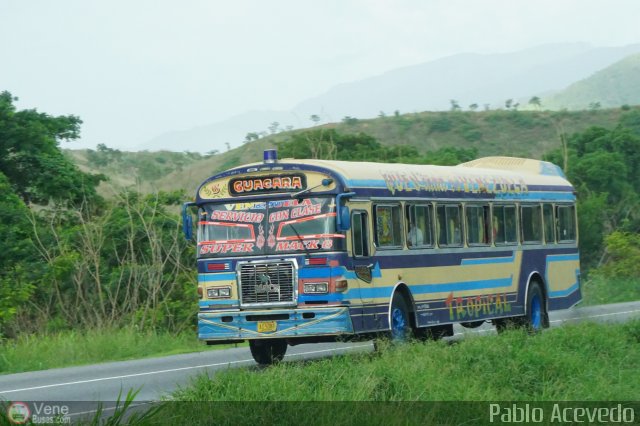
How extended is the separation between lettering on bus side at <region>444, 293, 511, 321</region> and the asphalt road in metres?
0.82

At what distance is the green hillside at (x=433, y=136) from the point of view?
338 ft

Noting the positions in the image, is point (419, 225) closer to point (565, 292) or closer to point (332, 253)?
point (332, 253)

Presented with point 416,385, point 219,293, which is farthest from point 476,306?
point 416,385

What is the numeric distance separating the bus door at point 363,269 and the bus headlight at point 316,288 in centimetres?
38

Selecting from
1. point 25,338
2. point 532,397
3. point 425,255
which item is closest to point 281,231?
point 425,255

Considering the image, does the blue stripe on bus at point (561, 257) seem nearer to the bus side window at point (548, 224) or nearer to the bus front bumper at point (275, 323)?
the bus side window at point (548, 224)

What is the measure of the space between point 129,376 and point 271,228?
114 inches

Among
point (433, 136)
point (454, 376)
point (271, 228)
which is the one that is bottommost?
point (454, 376)

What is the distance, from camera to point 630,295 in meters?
36.9

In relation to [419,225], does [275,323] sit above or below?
below

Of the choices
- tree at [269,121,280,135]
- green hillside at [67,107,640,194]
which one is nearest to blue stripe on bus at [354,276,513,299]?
green hillside at [67,107,640,194]

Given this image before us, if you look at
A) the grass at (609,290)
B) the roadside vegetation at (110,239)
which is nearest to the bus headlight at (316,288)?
the roadside vegetation at (110,239)

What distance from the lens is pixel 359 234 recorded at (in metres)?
17.2

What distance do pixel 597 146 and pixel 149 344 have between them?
151 ft
